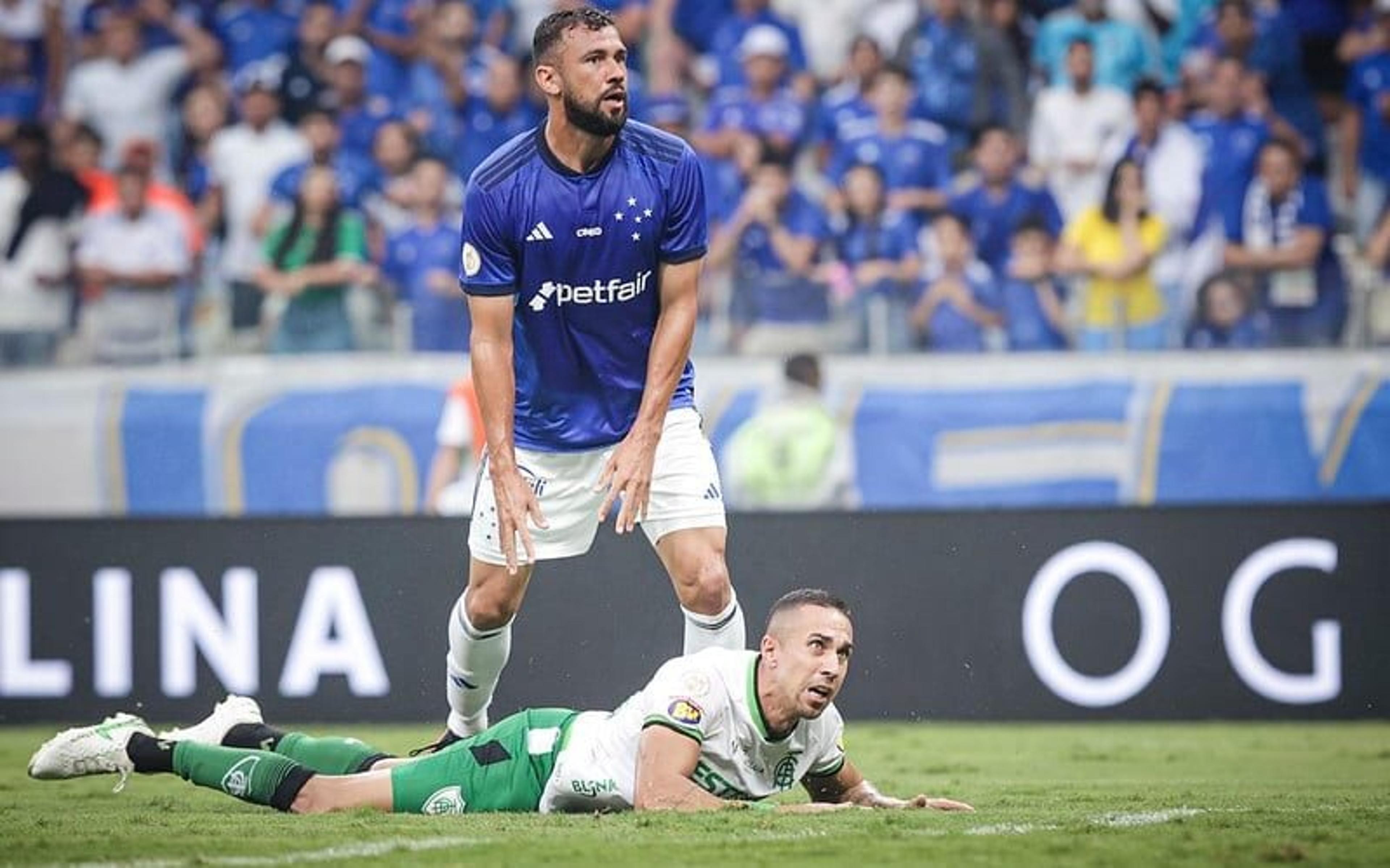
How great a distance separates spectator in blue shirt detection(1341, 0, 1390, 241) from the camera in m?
14.9

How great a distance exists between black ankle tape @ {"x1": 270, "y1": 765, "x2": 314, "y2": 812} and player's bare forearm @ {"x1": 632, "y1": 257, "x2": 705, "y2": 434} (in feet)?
5.28

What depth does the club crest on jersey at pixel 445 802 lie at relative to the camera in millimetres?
7297

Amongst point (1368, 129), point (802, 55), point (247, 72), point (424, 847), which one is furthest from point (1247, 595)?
point (247, 72)

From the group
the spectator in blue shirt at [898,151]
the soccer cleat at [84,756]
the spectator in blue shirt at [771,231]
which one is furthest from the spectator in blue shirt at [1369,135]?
the soccer cleat at [84,756]

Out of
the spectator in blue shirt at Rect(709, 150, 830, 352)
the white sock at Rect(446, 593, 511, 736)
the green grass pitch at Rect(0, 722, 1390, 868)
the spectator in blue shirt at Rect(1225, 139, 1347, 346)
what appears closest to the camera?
the green grass pitch at Rect(0, 722, 1390, 868)

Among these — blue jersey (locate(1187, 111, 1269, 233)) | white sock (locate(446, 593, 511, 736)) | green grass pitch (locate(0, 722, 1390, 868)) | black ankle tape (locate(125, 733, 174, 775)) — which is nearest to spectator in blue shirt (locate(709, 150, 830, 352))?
blue jersey (locate(1187, 111, 1269, 233))

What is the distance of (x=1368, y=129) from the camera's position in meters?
15.1

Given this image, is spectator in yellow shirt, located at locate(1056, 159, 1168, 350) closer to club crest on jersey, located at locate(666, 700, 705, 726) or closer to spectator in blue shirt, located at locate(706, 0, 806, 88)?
spectator in blue shirt, located at locate(706, 0, 806, 88)

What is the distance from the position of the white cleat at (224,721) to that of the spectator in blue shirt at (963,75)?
28.2 ft

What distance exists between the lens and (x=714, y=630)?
802cm

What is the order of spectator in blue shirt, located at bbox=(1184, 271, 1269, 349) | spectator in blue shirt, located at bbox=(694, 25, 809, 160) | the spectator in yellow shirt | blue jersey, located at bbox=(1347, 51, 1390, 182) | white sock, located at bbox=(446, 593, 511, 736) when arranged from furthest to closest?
spectator in blue shirt, located at bbox=(694, 25, 809, 160)
blue jersey, located at bbox=(1347, 51, 1390, 182)
the spectator in yellow shirt
spectator in blue shirt, located at bbox=(1184, 271, 1269, 349)
white sock, located at bbox=(446, 593, 511, 736)

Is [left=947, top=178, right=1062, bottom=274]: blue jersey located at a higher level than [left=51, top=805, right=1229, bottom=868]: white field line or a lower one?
higher

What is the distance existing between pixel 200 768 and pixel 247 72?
9989mm

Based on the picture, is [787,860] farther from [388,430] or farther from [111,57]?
[111,57]
